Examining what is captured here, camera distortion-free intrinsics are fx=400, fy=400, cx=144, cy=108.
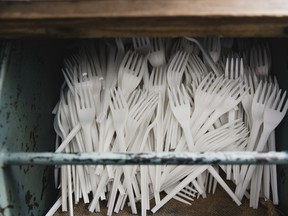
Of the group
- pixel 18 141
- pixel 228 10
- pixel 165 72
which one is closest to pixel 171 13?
pixel 228 10

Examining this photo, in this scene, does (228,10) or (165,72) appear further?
(165,72)

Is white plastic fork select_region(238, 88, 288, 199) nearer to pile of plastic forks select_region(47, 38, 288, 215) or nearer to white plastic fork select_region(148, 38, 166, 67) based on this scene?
pile of plastic forks select_region(47, 38, 288, 215)

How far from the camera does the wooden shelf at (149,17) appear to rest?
0.88 metres

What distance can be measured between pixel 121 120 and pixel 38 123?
0.26 meters

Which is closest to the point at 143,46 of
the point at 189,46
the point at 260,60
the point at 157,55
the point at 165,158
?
the point at 157,55

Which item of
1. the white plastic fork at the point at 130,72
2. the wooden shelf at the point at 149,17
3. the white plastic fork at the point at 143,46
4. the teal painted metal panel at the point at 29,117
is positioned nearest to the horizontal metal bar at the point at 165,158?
the teal painted metal panel at the point at 29,117

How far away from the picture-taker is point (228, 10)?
34.5 inches

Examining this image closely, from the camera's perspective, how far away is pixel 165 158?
0.92m

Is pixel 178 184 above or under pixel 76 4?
under

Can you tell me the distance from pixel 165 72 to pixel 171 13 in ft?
1.51

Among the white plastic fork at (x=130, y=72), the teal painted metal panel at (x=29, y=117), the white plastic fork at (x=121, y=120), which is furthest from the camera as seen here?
the white plastic fork at (x=130, y=72)

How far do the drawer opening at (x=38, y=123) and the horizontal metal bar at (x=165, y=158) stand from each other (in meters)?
0.18

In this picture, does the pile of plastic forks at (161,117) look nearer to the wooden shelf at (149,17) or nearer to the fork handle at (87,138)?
the fork handle at (87,138)

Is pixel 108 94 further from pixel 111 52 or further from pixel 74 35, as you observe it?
pixel 74 35
